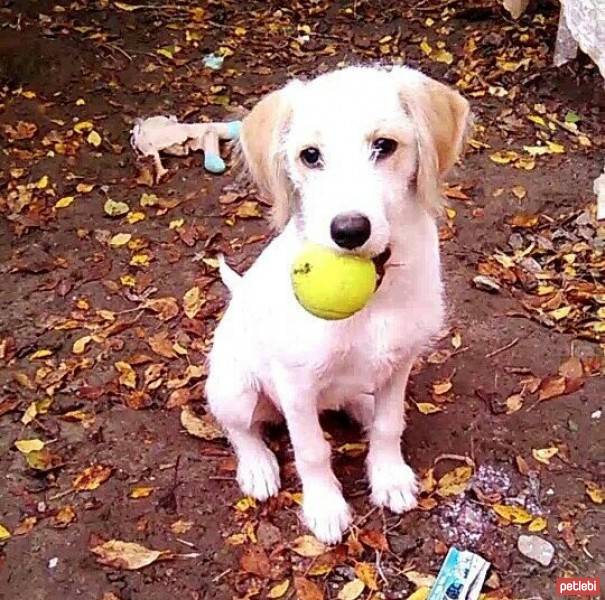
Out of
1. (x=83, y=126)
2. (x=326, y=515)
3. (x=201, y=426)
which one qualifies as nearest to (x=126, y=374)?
(x=201, y=426)

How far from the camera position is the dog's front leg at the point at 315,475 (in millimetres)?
2518

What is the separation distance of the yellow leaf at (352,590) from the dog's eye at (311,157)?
1112mm

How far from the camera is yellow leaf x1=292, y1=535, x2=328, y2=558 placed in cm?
266

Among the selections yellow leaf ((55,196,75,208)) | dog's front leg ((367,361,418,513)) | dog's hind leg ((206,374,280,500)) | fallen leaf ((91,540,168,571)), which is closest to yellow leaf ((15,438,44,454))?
fallen leaf ((91,540,168,571))

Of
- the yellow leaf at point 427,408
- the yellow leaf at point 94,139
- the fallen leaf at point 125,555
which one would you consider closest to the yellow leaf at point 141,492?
the fallen leaf at point 125,555

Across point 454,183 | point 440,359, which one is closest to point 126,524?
point 440,359

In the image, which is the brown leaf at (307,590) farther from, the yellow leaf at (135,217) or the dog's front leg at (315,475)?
the yellow leaf at (135,217)

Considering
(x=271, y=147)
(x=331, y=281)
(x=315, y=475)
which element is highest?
(x=271, y=147)

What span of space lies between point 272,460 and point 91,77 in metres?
2.80

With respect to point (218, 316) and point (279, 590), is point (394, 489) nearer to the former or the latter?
point (279, 590)

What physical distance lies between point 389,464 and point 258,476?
37 centimetres

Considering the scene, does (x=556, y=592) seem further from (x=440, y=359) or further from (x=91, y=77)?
(x=91, y=77)

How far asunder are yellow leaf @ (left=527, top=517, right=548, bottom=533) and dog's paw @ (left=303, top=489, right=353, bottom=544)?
0.49m

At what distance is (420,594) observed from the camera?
8.30 feet
